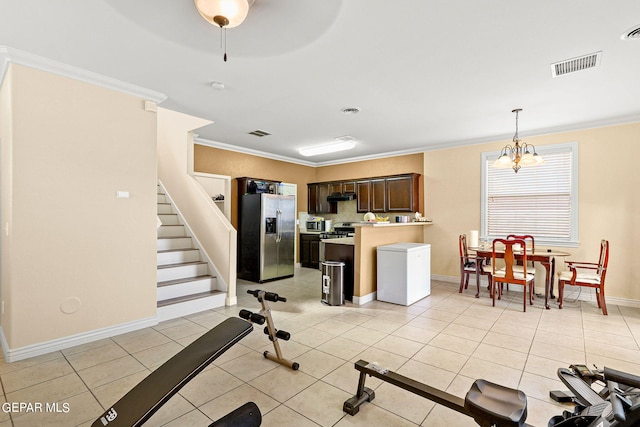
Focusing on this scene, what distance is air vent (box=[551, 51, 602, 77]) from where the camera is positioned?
2.90m

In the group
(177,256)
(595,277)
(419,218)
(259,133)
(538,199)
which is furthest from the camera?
(419,218)

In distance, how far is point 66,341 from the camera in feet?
10.2

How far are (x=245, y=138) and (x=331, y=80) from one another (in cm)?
306

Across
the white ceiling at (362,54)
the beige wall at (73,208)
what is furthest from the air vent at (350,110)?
the beige wall at (73,208)

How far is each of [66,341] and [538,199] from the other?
7.13m

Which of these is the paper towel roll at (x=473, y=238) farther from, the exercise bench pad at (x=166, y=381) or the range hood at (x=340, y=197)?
the exercise bench pad at (x=166, y=381)

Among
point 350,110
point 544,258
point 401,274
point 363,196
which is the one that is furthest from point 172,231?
point 544,258

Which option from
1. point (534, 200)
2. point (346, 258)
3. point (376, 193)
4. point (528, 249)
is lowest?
point (346, 258)

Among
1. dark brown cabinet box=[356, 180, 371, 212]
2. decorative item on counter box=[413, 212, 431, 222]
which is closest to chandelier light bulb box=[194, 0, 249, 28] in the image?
decorative item on counter box=[413, 212, 431, 222]

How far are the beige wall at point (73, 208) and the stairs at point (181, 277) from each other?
1.38 ft

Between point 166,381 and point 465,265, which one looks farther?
point 465,265

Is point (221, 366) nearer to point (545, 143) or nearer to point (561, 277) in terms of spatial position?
point (561, 277)

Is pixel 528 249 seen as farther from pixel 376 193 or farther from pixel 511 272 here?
pixel 376 193

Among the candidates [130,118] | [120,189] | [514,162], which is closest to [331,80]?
[130,118]
